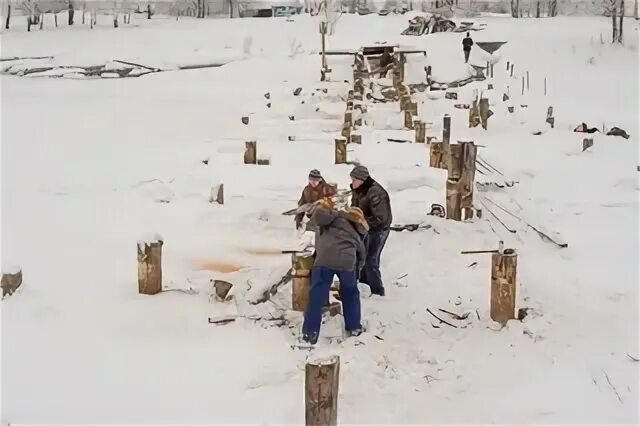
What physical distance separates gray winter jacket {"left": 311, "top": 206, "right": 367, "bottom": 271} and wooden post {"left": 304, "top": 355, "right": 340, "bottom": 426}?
1953 millimetres

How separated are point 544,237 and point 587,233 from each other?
1.09 m

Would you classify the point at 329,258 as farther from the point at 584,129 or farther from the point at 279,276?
the point at 584,129

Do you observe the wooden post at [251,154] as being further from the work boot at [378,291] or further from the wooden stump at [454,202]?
the work boot at [378,291]

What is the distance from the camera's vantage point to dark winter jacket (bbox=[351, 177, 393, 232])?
24.8 ft

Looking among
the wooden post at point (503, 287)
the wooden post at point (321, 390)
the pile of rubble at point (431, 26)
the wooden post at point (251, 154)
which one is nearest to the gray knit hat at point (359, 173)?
the wooden post at point (503, 287)

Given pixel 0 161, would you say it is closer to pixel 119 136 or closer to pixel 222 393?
pixel 119 136

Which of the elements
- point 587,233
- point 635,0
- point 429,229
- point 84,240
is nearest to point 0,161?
point 84,240

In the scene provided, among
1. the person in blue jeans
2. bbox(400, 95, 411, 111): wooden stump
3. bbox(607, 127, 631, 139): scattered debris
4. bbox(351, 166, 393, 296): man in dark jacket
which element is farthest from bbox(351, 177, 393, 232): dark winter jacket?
bbox(607, 127, 631, 139): scattered debris

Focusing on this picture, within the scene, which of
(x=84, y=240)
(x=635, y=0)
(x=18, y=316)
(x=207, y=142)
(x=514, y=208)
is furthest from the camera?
(x=635, y=0)

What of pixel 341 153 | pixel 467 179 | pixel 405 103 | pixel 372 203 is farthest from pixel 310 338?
pixel 405 103

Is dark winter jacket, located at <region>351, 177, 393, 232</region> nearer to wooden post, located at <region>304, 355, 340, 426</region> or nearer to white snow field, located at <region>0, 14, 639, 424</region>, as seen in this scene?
white snow field, located at <region>0, 14, 639, 424</region>

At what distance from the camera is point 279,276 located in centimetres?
782

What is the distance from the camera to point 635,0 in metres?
54.3

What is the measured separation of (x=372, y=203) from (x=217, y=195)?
4.84 meters
